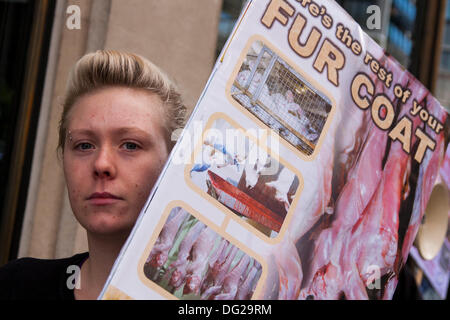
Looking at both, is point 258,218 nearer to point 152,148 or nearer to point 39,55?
point 152,148

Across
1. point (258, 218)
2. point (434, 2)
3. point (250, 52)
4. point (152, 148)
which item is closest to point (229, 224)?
point (258, 218)

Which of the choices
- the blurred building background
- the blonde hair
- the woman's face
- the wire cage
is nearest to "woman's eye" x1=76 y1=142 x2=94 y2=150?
the woman's face

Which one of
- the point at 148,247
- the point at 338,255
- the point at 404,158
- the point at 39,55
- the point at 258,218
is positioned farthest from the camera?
the point at 39,55

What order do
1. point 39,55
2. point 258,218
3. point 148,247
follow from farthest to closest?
point 39,55
point 258,218
point 148,247

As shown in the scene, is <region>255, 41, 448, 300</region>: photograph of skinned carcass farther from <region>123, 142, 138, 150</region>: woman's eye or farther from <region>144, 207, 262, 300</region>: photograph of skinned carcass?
<region>123, 142, 138, 150</region>: woman's eye

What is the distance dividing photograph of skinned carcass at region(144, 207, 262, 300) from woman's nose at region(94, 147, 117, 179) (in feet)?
0.71

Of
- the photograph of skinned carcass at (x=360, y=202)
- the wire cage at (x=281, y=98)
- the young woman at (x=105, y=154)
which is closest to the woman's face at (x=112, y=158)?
the young woman at (x=105, y=154)

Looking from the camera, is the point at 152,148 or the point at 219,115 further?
the point at 152,148

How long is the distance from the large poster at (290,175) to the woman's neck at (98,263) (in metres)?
A: 0.23

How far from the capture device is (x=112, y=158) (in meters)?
1.27

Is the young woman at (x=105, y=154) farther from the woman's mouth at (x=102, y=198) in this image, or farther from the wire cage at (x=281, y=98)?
the wire cage at (x=281, y=98)

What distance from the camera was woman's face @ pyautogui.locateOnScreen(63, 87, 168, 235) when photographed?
4.19ft

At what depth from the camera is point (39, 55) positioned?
1.68 m

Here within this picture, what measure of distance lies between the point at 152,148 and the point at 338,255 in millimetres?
577
